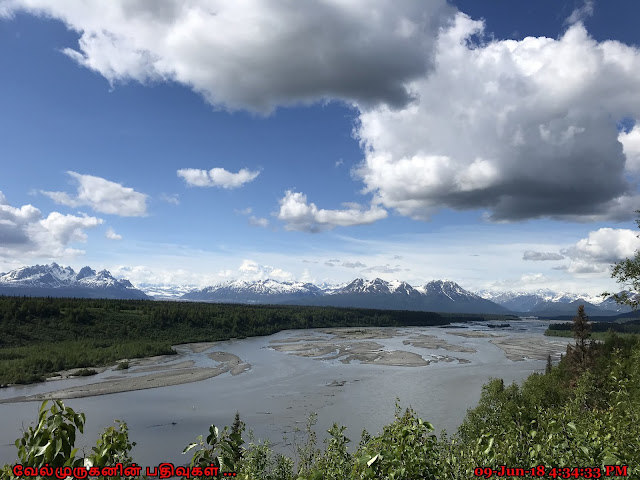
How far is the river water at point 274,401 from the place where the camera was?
41.0 m

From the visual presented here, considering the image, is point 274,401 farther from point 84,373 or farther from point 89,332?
point 89,332

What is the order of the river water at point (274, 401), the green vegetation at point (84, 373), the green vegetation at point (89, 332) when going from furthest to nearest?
the green vegetation at point (89, 332), the green vegetation at point (84, 373), the river water at point (274, 401)

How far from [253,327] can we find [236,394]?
9737 cm

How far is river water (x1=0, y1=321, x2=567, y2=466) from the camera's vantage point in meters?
41.0

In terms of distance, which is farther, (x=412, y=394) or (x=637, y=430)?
(x=412, y=394)

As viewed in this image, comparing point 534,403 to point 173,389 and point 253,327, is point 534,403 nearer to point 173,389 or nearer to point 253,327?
point 173,389

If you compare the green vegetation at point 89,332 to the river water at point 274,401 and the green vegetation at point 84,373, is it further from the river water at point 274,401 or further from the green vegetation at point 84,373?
the river water at point 274,401

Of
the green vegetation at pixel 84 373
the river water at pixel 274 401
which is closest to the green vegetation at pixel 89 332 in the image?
the green vegetation at pixel 84 373

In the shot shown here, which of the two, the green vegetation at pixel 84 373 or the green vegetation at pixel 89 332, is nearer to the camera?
the green vegetation at pixel 84 373

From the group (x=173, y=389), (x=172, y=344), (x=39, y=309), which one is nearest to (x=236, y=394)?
(x=173, y=389)

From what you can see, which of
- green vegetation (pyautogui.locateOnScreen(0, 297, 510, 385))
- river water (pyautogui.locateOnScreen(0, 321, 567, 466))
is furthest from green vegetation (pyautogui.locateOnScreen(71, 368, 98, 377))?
green vegetation (pyautogui.locateOnScreen(0, 297, 510, 385))

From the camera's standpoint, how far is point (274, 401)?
54219 mm

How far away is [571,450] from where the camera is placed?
8.17 meters

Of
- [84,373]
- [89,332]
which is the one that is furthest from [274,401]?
[89,332]
